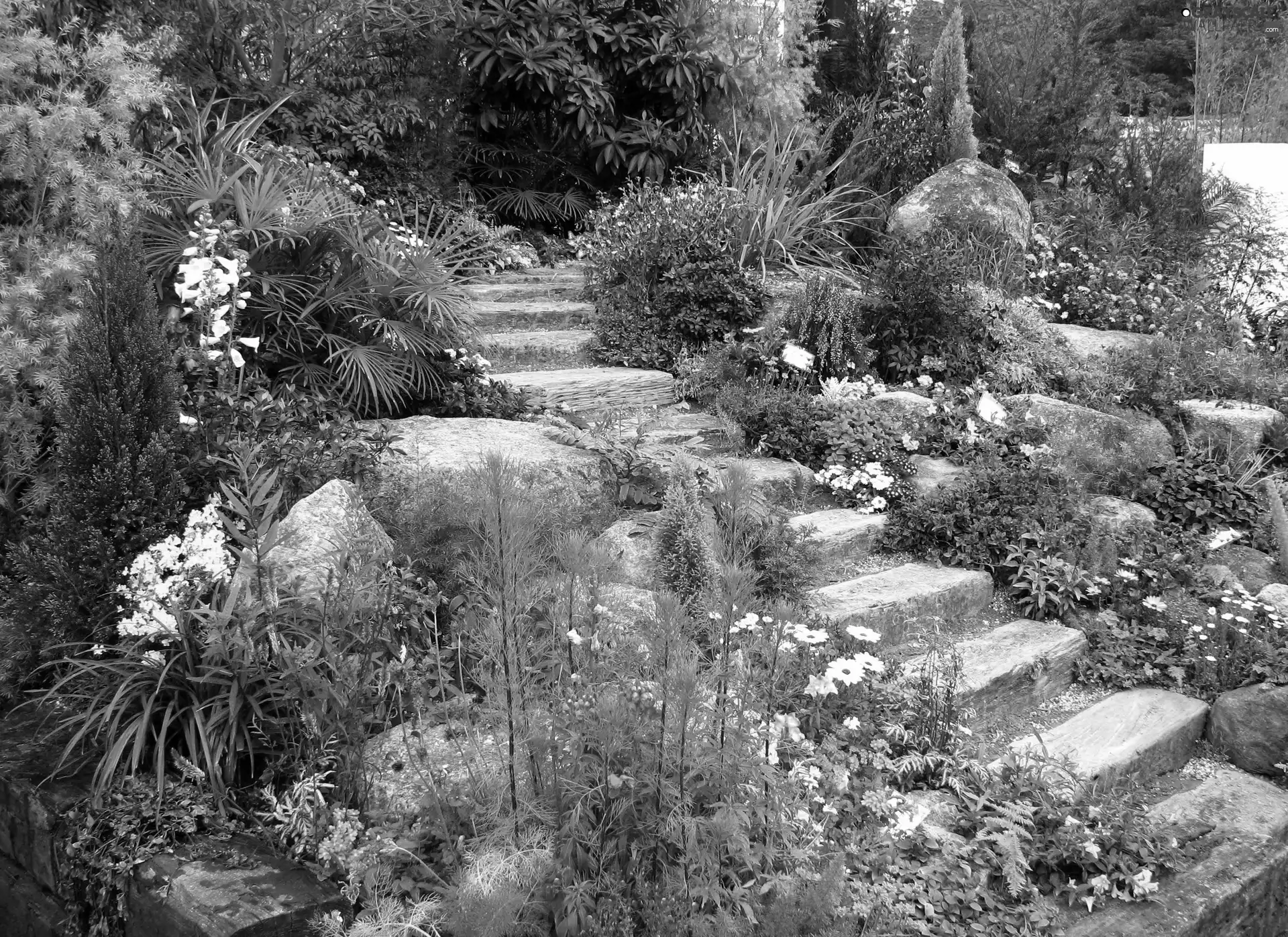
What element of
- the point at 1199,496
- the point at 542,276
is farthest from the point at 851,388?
the point at 542,276

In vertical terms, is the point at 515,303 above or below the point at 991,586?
above

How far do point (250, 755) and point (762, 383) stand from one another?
3.84 meters

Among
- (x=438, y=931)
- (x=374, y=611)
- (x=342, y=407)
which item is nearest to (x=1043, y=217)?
(x=342, y=407)

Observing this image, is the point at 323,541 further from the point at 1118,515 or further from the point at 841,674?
the point at 1118,515

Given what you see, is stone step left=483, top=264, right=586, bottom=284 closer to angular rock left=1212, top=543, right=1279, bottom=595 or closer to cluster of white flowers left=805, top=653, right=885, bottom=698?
angular rock left=1212, top=543, right=1279, bottom=595

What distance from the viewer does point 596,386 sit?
5.88 meters

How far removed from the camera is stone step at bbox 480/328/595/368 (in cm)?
621

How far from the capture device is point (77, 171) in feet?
12.1

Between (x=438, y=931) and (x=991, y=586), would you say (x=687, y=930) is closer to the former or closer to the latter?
(x=438, y=931)

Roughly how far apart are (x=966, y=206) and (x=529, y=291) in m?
3.47

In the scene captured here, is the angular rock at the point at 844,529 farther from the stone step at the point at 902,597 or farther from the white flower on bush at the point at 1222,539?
the white flower on bush at the point at 1222,539

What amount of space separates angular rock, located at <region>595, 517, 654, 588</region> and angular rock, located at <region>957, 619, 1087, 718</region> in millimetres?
1314

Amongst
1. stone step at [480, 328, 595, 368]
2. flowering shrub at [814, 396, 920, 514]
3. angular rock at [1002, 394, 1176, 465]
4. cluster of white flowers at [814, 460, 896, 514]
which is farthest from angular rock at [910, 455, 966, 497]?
stone step at [480, 328, 595, 368]

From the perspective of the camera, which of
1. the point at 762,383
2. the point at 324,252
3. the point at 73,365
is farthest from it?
the point at 762,383
